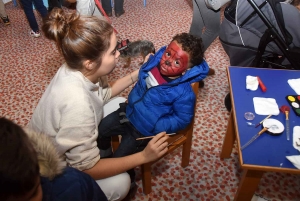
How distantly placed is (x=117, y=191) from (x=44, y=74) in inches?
71.6

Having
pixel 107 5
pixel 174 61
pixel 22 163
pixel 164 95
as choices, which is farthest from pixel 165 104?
pixel 107 5

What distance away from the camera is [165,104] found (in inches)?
55.7

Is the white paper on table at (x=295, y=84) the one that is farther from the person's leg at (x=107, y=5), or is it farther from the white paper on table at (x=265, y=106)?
the person's leg at (x=107, y=5)

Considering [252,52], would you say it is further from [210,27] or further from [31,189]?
[31,189]

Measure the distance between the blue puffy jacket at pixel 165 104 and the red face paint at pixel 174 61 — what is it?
0.04 metres

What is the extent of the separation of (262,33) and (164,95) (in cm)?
94

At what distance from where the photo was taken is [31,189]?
64cm

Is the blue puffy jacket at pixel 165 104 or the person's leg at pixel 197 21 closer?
the blue puffy jacket at pixel 165 104

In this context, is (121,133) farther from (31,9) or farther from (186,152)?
(31,9)

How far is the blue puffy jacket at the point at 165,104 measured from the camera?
1.36 m

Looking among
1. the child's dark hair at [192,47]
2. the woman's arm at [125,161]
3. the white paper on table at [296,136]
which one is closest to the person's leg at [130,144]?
the woman's arm at [125,161]

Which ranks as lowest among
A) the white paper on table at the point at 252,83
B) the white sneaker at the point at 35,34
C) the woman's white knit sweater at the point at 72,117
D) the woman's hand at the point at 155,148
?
the white sneaker at the point at 35,34

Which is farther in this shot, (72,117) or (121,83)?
(121,83)

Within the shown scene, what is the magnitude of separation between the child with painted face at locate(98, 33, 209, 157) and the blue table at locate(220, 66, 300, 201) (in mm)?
232
